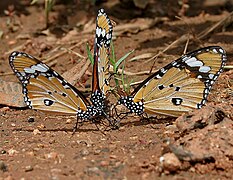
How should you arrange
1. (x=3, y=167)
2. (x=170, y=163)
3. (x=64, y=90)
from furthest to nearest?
(x=64, y=90)
(x=3, y=167)
(x=170, y=163)

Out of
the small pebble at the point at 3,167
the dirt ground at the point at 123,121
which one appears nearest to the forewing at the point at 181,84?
the dirt ground at the point at 123,121

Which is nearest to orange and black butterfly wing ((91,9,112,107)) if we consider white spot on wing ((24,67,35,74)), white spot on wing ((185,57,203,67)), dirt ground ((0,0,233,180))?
dirt ground ((0,0,233,180))

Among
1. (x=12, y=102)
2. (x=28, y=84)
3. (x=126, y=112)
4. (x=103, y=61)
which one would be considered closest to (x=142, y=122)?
(x=126, y=112)

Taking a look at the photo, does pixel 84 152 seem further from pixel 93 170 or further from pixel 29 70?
pixel 29 70

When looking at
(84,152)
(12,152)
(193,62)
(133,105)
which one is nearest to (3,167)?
(12,152)

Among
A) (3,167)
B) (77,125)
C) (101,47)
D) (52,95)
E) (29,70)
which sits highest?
(101,47)

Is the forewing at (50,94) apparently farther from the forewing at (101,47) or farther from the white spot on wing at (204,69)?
the white spot on wing at (204,69)

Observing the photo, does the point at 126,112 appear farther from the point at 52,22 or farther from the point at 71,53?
the point at 52,22
